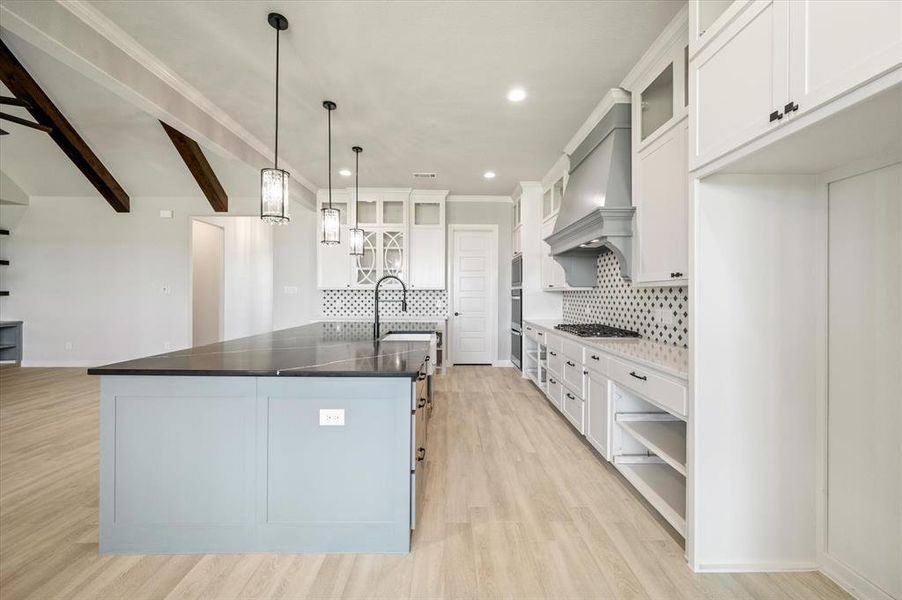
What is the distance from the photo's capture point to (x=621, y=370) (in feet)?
7.49

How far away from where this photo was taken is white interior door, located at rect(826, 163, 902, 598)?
4.43ft

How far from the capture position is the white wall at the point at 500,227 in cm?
614

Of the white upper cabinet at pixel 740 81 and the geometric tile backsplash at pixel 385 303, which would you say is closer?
the white upper cabinet at pixel 740 81

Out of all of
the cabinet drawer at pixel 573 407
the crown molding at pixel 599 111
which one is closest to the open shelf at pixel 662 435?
the cabinet drawer at pixel 573 407

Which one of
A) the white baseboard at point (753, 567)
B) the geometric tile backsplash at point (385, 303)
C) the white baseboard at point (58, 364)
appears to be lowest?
the white baseboard at point (753, 567)

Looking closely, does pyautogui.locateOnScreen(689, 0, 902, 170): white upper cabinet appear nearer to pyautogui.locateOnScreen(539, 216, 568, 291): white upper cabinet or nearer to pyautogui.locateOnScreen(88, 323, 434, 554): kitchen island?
pyautogui.locateOnScreen(88, 323, 434, 554): kitchen island

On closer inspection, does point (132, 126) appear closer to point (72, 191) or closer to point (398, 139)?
point (72, 191)

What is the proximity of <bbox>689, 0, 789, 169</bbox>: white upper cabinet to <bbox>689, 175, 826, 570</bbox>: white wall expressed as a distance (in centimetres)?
29

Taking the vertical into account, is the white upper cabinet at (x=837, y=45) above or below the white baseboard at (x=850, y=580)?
above

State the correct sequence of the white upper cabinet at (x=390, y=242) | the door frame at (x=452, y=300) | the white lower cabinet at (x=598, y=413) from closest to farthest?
the white lower cabinet at (x=598, y=413)
the white upper cabinet at (x=390, y=242)
the door frame at (x=452, y=300)

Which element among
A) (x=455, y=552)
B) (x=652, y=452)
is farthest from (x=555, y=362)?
(x=455, y=552)

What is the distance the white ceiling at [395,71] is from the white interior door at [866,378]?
1466 millimetres

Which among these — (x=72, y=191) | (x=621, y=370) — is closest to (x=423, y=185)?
(x=621, y=370)

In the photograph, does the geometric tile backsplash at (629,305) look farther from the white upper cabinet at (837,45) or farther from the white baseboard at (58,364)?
the white baseboard at (58,364)
